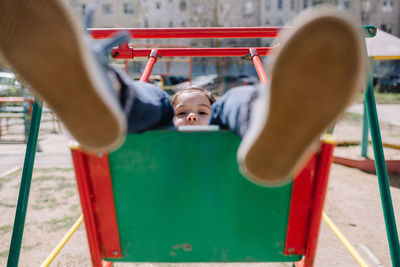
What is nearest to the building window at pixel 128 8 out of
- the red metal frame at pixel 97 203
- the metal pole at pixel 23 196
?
the metal pole at pixel 23 196

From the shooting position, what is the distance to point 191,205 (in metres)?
0.90

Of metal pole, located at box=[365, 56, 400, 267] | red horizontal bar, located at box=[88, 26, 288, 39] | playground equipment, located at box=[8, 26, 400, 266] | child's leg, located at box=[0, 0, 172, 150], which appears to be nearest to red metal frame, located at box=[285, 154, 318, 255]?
playground equipment, located at box=[8, 26, 400, 266]

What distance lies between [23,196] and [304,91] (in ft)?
3.52

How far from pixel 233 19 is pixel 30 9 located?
21.7 metres

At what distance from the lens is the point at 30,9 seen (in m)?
0.65

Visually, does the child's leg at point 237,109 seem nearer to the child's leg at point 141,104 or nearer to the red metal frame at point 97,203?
the child's leg at point 141,104

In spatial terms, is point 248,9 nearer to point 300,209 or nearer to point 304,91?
point 300,209

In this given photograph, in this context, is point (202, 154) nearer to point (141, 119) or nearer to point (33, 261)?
point (141, 119)

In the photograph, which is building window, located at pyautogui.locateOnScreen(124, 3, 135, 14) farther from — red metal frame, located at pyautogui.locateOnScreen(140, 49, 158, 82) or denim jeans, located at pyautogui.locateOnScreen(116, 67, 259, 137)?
denim jeans, located at pyautogui.locateOnScreen(116, 67, 259, 137)

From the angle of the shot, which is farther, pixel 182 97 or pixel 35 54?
pixel 182 97

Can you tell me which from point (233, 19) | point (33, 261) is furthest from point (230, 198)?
point (233, 19)

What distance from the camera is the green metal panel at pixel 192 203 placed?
841 mm

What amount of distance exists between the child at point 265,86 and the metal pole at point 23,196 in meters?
Result: 0.49

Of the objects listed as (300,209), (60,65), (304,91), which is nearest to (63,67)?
(60,65)
